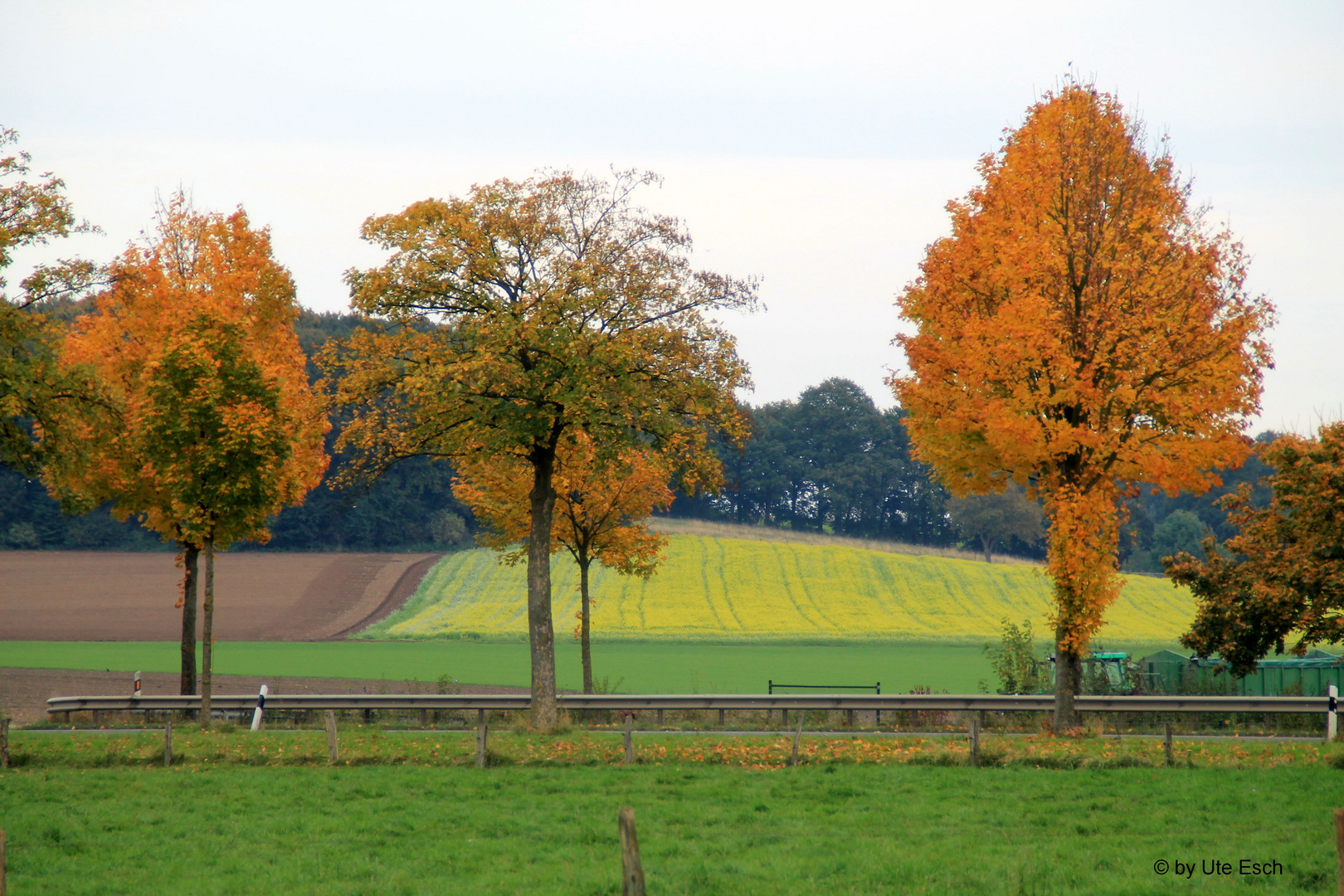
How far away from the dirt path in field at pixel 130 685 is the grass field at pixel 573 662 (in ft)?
5.68

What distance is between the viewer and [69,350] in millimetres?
28516

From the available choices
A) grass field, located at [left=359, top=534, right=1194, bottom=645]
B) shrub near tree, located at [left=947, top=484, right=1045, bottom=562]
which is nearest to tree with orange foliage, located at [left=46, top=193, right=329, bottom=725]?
grass field, located at [left=359, top=534, right=1194, bottom=645]

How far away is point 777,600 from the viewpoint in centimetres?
7469

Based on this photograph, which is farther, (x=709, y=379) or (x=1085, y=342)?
(x=709, y=379)

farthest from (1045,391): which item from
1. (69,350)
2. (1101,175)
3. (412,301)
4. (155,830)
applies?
(69,350)

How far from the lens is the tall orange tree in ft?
72.1

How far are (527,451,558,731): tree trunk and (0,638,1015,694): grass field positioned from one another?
38.5 ft

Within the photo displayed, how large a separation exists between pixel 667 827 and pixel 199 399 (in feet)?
49.5

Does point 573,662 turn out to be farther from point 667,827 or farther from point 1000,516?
point 1000,516

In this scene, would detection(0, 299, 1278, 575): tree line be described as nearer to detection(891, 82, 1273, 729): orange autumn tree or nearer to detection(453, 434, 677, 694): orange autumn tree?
detection(453, 434, 677, 694): orange autumn tree

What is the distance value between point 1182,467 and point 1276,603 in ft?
11.3

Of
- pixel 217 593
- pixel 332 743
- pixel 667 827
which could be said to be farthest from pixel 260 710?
pixel 217 593

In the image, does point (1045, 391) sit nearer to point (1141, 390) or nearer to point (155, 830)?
point (1141, 390)

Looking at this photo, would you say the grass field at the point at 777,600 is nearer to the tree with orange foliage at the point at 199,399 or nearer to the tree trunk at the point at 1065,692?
the tree with orange foliage at the point at 199,399
